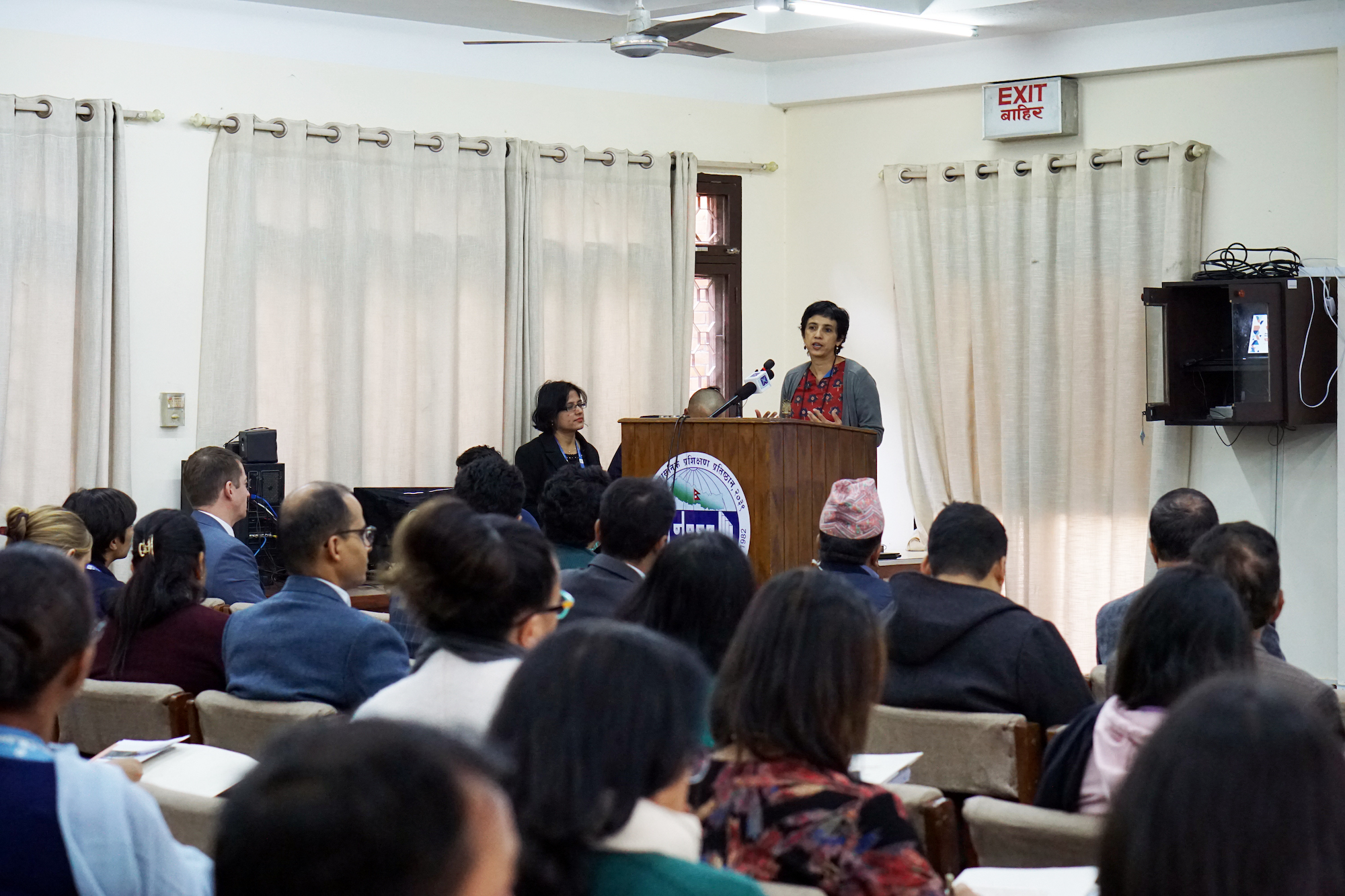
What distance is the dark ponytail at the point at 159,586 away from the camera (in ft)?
10.2

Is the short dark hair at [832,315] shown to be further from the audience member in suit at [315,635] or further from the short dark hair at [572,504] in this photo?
the audience member in suit at [315,635]

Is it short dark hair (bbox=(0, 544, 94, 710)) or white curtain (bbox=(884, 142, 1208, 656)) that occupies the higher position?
white curtain (bbox=(884, 142, 1208, 656))

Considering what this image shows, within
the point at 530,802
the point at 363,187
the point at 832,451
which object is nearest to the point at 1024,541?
the point at 832,451

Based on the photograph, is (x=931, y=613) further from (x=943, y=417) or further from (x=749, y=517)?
(x=943, y=417)

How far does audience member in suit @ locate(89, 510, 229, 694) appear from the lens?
121 inches

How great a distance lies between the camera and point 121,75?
5.73 m

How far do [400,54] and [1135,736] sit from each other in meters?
5.20

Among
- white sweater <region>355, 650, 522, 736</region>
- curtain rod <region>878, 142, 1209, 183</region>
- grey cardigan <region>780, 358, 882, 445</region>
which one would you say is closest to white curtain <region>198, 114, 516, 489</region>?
grey cardigan <region>780, 358, 882, 445</region>

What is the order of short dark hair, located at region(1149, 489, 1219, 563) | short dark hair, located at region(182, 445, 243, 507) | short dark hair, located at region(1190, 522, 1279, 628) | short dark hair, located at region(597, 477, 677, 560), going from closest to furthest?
1. short dark hair, located at region(1190, 522, 1279, 628)
2. short dark hair, located at region(597, 477, 677, 560)
3. short dark hair, located at region(1149, 489, 1219, 563)
4. short dark hair, located at region(182, 445, 243, 507)

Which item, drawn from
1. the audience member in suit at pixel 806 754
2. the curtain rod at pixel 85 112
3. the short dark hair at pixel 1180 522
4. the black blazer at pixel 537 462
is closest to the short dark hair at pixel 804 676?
the audience member in suit at pixel 806 754

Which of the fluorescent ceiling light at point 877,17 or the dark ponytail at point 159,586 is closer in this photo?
the dark ponytail at point 159,586

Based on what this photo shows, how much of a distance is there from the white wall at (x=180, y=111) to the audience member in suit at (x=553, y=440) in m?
0.50

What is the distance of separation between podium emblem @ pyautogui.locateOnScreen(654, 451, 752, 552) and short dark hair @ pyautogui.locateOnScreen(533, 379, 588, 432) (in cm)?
130

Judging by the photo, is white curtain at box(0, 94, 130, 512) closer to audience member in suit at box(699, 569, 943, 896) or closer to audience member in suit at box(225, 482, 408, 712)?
audience member in suit at box(225, 482, 408, 712)
